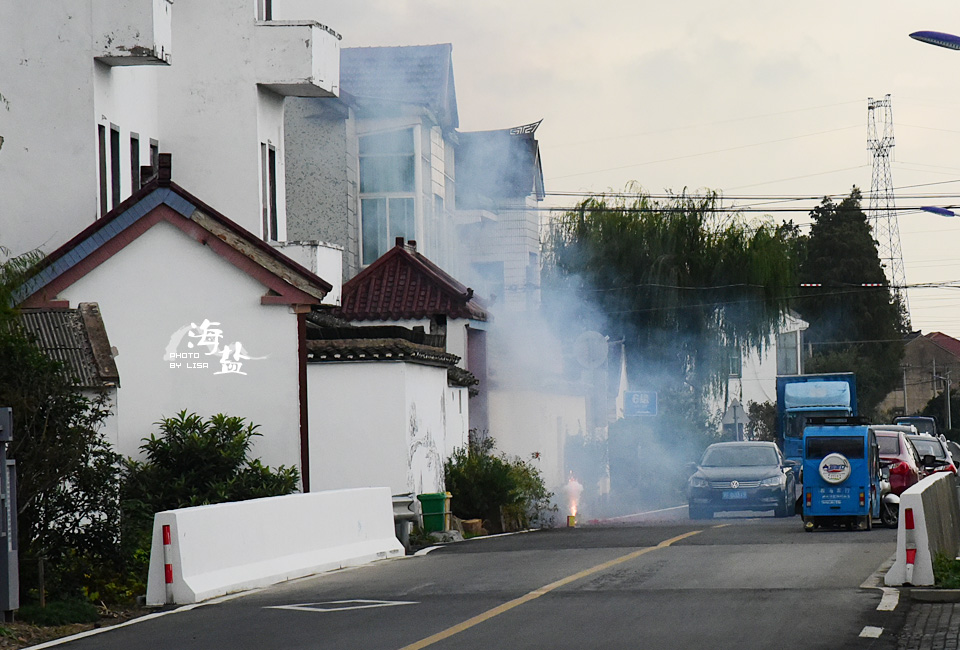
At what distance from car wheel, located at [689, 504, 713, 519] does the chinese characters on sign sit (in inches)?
473

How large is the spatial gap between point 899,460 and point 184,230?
44.3 feet

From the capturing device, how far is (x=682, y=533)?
24.6 m

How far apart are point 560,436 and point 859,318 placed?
5258 centimetres

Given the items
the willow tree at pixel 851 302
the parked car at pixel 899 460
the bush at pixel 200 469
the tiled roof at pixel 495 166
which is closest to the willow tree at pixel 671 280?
the tiled roof at pixel 495 166

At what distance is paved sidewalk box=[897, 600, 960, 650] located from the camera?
1167 centimetres

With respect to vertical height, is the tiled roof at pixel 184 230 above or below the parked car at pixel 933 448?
above

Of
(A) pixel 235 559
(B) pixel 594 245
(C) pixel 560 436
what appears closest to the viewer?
(A) pixel 235 559

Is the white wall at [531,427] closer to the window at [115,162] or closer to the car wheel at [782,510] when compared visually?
the car wheel at [782,510]

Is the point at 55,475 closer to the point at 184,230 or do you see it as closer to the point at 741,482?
the point at 184,230

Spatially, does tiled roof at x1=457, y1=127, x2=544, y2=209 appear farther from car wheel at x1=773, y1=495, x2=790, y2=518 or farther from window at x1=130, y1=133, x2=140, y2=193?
window at x1=130, y1=133, x2=140, y2=193

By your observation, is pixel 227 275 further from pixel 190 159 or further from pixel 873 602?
pixel 873 602

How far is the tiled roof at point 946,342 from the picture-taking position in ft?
464

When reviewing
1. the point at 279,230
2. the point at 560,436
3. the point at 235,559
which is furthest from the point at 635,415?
the point at 235,559

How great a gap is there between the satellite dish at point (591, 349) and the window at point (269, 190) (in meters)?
19.3
